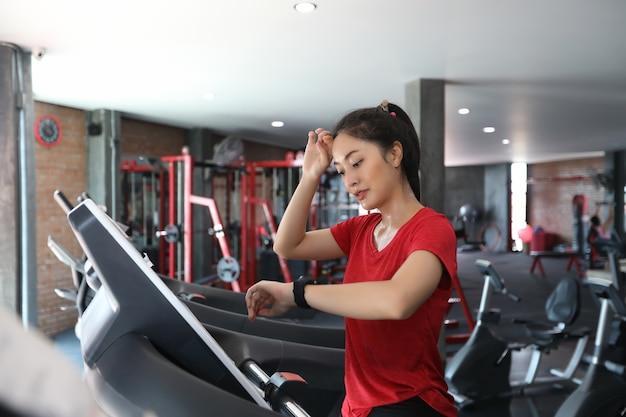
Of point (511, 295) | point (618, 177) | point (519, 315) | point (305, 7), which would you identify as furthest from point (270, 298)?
point (618, 177)

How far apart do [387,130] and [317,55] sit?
9.34 feet

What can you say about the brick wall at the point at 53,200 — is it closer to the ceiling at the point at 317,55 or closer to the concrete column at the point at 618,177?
the ceiling at the point at 317,55

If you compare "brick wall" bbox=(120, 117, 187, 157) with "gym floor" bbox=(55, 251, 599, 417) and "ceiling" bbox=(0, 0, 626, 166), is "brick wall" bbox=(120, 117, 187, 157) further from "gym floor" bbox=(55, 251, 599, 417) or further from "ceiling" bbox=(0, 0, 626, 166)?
"gym floor" bbox=(55, 251, 599, 417)

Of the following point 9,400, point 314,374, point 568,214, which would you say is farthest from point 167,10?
point 568,214

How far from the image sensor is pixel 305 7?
2758 millimetres

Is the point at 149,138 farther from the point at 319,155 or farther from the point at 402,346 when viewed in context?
the point at 402,346

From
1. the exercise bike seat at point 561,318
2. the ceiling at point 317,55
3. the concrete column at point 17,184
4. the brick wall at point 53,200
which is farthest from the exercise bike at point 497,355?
the brick wall at point 53,200

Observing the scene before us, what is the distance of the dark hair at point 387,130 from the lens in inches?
38.7

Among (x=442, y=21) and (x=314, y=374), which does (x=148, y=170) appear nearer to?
(x=442, y=21)

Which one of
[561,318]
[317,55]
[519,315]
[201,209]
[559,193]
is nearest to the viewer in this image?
[561,318]

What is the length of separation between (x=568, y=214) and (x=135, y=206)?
9.99 meters

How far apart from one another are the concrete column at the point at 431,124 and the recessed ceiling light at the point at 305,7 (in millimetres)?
1764

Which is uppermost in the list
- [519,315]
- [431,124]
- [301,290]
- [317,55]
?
[317,55]

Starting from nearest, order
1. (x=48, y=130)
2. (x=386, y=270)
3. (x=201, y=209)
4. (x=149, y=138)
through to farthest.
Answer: (x=386, y=270)
(x=48, y=130)
(x=149, y=138)
(x=201, y=209)
